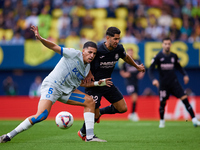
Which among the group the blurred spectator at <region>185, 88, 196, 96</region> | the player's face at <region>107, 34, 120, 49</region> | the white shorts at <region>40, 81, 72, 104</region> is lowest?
the blurred spectator at <region>185, 88, 196, 96</region>

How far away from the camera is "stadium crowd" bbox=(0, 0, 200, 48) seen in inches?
744

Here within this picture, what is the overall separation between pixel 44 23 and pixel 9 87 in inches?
162

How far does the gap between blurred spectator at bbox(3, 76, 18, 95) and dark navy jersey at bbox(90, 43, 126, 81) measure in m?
12.9

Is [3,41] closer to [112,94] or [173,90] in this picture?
[173,90]

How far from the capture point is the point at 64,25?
63.7 feet

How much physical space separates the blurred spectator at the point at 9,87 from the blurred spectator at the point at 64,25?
3.89 metres

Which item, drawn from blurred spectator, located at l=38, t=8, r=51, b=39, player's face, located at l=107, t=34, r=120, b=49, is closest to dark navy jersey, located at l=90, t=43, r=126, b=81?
player's face, located at l=107, t=34, r=120, b=49

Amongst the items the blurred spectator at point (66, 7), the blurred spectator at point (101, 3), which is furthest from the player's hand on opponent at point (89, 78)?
the blurred spectator at point (101, 3)

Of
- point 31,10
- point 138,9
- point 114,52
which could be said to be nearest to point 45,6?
point 31,10

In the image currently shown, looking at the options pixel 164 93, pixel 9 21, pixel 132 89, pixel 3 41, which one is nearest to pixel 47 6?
pixel 9 21

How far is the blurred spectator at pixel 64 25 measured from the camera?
19169 millimetres

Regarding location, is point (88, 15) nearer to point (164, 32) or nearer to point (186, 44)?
point (164, 32)

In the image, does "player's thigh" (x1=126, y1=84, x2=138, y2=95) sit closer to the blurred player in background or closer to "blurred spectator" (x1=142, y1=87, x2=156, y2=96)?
"blurred spectator" (x1=142, y1=87, x2=156, y2=96)

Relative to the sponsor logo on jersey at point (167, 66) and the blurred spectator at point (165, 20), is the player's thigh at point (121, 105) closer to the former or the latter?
the sponsor logo on jersey at point (167, 66)
